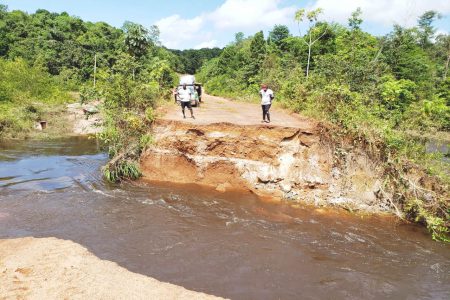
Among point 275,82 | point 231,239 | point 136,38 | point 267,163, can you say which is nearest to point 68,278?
point 231,239

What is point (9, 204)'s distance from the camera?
10.8 m

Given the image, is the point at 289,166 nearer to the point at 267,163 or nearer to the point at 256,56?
the point at 267,163

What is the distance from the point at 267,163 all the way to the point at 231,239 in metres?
4.11

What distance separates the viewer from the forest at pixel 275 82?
12023 millimetres

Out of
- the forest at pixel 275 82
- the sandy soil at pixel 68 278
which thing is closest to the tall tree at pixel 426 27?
the forest at pixel 275 82

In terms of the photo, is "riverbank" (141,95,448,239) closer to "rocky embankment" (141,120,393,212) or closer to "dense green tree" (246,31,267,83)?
"rocky embankment" (141,120,393,212)

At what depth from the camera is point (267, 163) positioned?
41.5 ft

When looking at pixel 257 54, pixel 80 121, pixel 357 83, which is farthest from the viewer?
pixel 257 54

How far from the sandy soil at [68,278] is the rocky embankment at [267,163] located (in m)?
5.88

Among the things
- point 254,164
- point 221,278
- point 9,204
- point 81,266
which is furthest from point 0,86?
point 221,278

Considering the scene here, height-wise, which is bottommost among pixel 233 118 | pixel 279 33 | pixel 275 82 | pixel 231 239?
pixel 231 239

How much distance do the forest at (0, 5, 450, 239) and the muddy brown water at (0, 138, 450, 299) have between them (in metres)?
1.65

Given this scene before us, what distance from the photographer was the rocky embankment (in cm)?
1179

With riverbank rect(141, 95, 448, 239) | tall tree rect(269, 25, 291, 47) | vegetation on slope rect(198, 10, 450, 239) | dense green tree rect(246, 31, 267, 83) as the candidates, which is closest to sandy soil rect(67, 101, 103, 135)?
vegetation on slope rect(198, 10, 450, 239)
